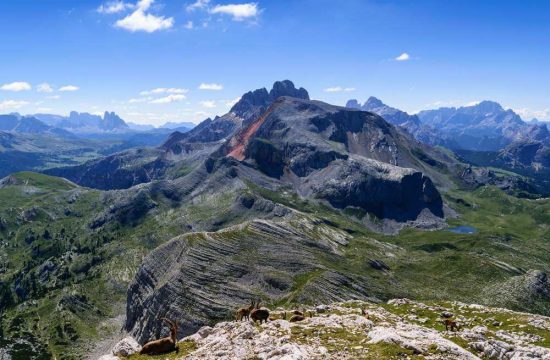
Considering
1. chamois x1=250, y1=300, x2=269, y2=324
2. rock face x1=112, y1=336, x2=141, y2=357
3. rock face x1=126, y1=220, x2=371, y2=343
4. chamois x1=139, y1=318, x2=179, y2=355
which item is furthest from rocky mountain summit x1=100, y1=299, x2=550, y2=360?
rock face x1=126, y1=220, x2=371, y2=343

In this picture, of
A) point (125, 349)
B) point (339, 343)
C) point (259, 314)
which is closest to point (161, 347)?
point (125, 349)

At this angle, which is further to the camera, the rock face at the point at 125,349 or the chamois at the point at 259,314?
the chamois at the point at 259,314

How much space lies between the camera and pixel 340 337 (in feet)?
164

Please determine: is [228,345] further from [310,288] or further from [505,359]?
[310,288]

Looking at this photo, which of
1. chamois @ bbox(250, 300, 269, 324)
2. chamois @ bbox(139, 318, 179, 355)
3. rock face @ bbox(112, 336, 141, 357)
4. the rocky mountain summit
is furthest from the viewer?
chamois @ bbox(250, 300, 269, 324)

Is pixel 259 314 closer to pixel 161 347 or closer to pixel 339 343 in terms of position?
pixel 161 347

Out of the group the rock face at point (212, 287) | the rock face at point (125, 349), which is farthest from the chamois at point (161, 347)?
the rock face at point (212, 287)

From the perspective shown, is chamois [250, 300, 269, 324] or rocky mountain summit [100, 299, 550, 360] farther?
chamois [250, 300, 269, 324]

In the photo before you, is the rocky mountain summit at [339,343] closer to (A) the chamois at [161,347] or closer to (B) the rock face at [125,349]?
(B) the rock face at [125,349]

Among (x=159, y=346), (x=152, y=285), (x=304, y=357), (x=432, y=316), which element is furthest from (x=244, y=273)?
(x=304, y=357)

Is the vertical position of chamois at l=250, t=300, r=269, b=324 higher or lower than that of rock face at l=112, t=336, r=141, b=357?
higher

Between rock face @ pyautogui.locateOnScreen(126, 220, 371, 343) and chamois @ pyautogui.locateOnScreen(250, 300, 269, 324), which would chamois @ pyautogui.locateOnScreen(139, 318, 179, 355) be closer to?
chamois @ pyautogui.locateOnScreen(250, 300, 269, 324)

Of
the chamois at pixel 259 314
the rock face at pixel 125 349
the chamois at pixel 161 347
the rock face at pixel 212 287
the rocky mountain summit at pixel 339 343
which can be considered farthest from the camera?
the rock face at pixel 212 287

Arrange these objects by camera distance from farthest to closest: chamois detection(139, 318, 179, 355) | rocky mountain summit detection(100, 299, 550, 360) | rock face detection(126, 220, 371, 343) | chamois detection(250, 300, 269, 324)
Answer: rock face detection(126, 220, 371, 343), chamois detection(250, 300, 269, 324), chamois detection(139, 318, 179, 355), rocky mountain summit detection(100, 299, 550, 360)
